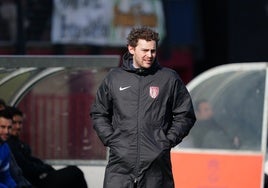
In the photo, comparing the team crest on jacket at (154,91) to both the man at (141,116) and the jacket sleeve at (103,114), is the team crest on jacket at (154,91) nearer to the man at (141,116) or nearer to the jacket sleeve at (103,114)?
the man at (141,116)

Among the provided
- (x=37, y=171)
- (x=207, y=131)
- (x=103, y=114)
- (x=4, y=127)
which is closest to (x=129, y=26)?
(x=207, y=131)

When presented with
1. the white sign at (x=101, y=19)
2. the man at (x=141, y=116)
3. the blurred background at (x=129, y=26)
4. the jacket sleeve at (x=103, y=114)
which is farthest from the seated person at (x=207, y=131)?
the white sign at (x=101, y=19)

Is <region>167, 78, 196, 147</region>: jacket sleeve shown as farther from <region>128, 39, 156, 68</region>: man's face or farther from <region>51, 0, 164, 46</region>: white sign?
<region>51, 0, 164, 46</region>: white sign

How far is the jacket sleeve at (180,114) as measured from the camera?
775cm

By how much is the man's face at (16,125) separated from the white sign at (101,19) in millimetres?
7931

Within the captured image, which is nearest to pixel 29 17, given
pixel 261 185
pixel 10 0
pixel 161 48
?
pixel 10 0

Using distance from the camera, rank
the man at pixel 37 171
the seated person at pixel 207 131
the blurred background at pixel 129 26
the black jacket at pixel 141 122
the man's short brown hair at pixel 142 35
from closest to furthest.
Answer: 1. the black jacket at pixel 141 122
2. the man's short brown hair at pixel 142 35
3. the man at pixel 37 171
4. the seated person at pixel 207 131
5. the blurred background at pixel 129 26

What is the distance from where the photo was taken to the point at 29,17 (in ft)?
60.2

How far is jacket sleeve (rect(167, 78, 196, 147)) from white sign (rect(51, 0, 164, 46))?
10585 mm

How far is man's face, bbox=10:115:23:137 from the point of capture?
10.2 metres

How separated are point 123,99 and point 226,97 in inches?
137

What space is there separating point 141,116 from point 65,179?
115 inches

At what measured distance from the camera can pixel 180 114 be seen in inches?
307

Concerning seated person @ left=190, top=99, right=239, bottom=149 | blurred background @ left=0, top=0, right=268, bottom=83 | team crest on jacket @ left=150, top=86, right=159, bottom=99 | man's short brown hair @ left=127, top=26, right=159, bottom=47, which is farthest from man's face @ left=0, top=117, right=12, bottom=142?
blurred background @ left=0, top=0, right=268, bottom=83
